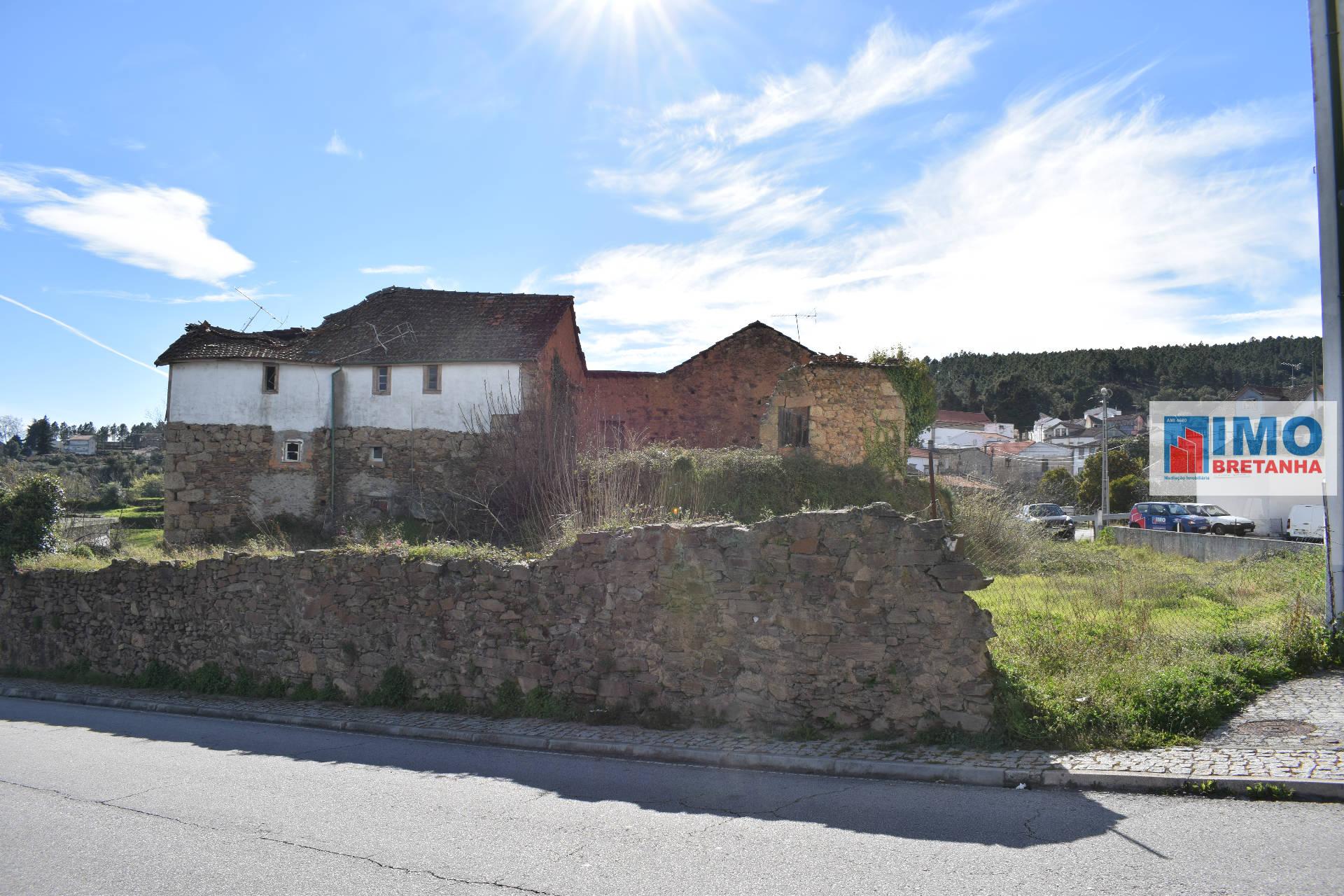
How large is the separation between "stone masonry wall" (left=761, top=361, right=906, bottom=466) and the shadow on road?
12.3m

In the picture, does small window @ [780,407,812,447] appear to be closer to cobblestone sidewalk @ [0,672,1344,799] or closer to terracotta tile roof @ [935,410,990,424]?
cobblestone sidewalk @ [0,672,1344,799]

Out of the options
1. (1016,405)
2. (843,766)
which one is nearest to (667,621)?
(843,766)

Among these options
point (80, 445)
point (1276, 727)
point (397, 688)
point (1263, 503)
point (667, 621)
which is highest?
point (80, 445)

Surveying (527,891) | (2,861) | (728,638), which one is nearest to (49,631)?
(2,861)

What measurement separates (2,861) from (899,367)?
1847 centimetres

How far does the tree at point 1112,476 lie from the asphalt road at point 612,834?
43518 mm

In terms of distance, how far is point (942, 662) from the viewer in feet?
26.7

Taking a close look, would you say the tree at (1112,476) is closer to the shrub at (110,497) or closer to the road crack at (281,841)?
the road crack at (281,841)

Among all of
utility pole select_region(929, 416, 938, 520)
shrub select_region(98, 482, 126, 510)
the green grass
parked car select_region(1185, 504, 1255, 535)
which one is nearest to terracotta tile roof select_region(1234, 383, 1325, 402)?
the green grass

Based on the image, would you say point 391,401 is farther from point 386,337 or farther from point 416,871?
point 416,871

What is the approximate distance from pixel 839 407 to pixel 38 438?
80092 millimetres

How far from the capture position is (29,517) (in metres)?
Answer: 19.9

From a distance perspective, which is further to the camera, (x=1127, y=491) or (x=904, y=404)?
(x=1127, y=491)

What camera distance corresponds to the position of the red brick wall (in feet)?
85.5
